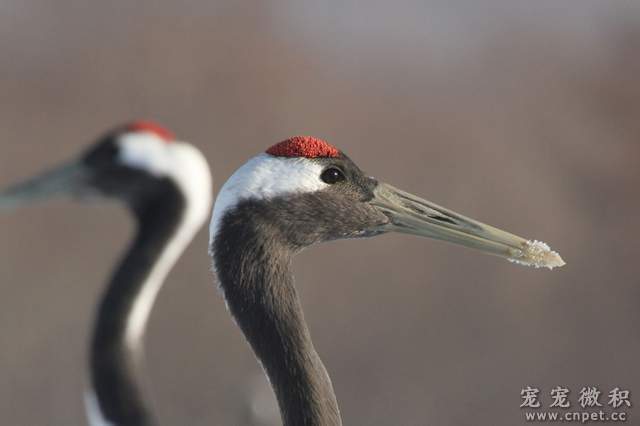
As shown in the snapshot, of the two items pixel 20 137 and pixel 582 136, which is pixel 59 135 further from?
pixel 582 136

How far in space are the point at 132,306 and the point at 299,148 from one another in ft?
4.25

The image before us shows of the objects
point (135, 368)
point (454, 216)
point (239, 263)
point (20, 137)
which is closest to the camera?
point (239, 263)

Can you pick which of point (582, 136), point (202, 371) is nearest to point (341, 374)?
point (202, 371)

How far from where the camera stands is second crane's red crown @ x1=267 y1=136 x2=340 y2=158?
2.48m

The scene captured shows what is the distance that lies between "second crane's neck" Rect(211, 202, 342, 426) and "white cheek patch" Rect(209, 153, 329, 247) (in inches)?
1.0

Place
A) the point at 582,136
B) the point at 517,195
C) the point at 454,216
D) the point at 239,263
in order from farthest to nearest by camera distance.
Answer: the point at 582,136
the point at 517,195
the point at 454,216
the point at 239,263

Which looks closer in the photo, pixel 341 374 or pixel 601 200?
pixel 341 374

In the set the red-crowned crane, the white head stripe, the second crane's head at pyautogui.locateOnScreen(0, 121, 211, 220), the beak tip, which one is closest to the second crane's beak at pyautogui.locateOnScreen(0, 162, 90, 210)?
the second crane's head at pyautogui.locateOnScreen(0, 121, 211, 220)

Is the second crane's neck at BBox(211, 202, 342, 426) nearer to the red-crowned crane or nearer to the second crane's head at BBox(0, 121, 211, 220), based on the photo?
the red-crowned crane

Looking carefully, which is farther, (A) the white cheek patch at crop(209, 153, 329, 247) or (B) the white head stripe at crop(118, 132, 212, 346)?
(B) the white head stripe at crop(118, 132, 212, 346)

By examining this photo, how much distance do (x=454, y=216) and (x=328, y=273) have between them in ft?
25.6

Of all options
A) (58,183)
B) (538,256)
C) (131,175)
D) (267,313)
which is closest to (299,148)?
(267,313)

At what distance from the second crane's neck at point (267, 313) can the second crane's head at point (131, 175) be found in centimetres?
143

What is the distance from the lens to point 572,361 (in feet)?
33.8
